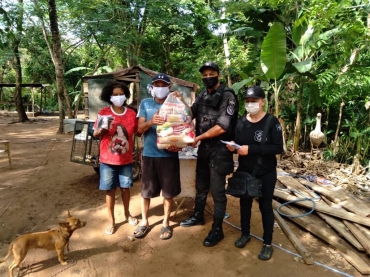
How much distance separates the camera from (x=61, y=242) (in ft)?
8.56

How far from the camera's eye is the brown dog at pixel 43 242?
239 cm

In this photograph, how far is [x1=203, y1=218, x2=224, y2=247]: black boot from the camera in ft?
10.0

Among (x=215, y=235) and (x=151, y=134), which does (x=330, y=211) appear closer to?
(x=215, y=235)

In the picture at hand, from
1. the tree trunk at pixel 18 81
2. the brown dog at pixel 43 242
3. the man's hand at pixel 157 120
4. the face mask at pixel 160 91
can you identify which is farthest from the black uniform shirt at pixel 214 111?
the tree trunk at pixel 18 81

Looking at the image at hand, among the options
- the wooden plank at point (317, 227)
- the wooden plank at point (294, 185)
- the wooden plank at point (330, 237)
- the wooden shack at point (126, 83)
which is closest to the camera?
the wooden plank at point (330, 237)

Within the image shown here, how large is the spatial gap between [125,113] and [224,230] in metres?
1.91

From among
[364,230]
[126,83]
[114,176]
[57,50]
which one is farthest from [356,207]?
[57,50]

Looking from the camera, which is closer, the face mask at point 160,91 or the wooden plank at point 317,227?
the face mask at point 160,91

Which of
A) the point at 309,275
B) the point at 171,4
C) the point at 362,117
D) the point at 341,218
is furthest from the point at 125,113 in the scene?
the point at 171,4

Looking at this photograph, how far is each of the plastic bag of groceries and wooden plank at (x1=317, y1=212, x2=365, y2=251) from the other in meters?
2.20

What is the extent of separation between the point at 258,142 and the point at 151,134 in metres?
1.17

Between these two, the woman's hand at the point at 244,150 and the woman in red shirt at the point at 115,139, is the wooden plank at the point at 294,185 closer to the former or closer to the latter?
the woman's hand at the point at 244,150

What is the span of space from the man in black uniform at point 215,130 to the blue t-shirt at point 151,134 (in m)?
0.42

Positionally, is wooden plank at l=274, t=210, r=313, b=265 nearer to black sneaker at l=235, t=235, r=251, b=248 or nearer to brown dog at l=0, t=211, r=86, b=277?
black sneaker at l=235, t=235, r=251, b=248
